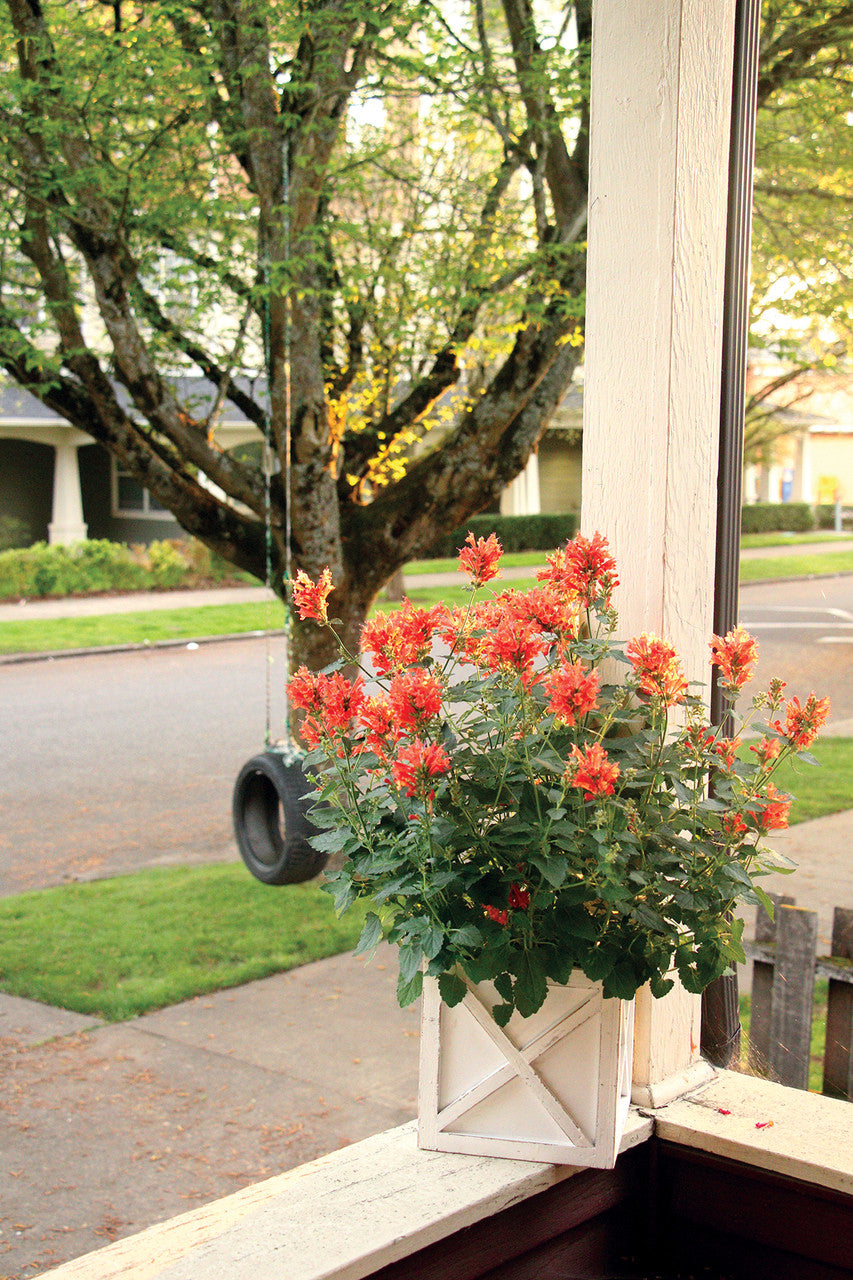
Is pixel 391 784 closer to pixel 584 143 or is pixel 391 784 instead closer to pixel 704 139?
pixel 704 139

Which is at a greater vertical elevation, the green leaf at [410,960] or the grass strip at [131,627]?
the green leaf at [410,960]

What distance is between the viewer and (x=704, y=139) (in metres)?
1.74

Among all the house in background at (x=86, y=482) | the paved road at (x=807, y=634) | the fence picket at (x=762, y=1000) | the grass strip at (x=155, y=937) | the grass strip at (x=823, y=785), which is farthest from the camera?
the house in background at (x=86, y=482)

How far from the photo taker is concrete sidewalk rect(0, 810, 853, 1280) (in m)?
3.03

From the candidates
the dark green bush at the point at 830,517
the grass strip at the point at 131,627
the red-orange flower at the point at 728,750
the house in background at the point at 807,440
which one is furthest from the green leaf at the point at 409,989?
the dark green bush at the point at 830,517

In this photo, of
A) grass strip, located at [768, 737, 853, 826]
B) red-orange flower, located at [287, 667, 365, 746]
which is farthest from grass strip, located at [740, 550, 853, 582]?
red-orange flower, located at [287, 667, 365, 746]

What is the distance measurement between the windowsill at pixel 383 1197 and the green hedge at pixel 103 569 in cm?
1481

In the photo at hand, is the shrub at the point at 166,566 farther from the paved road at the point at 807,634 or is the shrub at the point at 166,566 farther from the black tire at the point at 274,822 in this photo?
the black tire at the point at 274,822

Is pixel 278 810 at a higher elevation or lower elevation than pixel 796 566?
lower

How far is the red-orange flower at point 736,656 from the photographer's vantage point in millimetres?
1500

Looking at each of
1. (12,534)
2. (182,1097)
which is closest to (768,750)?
(182,1097)

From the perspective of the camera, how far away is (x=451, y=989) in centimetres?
149

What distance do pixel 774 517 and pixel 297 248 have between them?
17915mm

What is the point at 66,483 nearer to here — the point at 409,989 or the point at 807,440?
the point at 807,440
